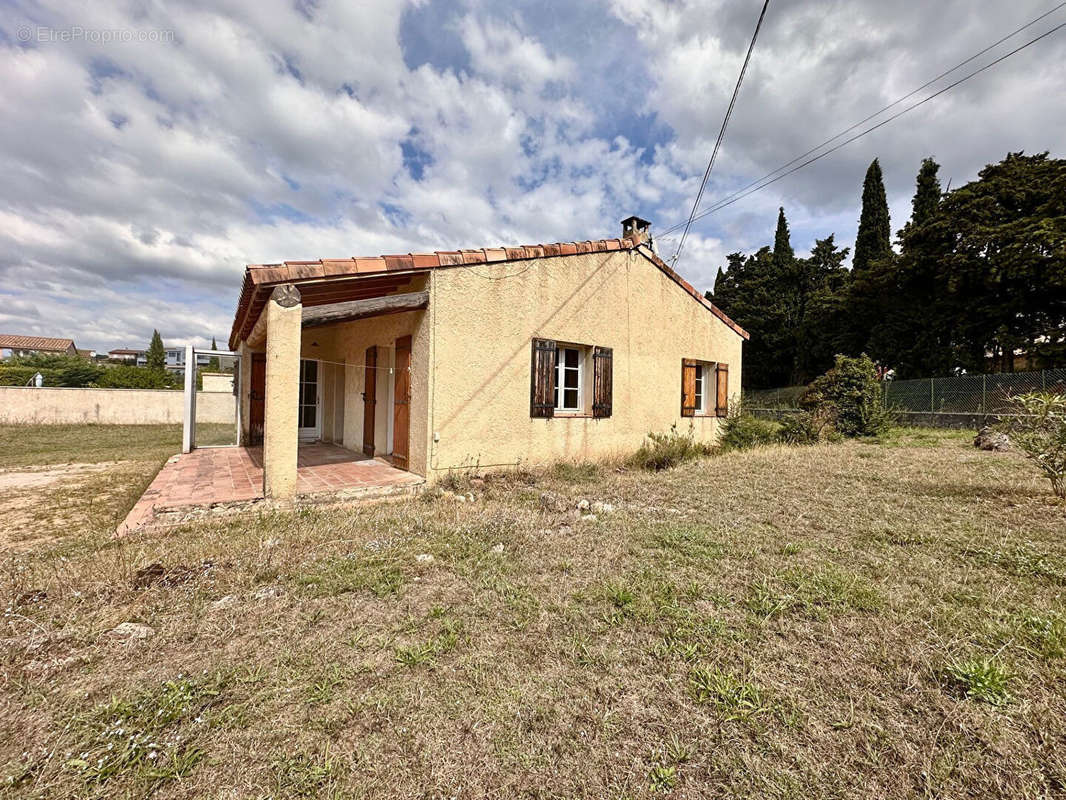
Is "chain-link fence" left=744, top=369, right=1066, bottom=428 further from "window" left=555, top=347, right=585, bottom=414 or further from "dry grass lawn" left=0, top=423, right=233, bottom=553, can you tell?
"dry grass lawn" left=0, top=423, right=233, bottom=553

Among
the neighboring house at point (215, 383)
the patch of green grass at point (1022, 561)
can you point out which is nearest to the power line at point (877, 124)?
the patch of green grass at point (1022, 561)

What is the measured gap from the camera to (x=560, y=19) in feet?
22.6

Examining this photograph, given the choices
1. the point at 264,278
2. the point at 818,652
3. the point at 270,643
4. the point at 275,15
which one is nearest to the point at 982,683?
the point at 818,652

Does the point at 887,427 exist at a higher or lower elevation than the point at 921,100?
lower

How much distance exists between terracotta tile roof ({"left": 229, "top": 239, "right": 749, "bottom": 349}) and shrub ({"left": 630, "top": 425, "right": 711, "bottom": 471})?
4.12 metres

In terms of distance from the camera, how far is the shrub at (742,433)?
11344mm

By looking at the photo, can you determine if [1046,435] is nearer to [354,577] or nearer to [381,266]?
[354,577]

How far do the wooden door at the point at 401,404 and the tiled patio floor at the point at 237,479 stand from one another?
0.91 ft

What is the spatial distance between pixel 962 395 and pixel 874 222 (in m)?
14.8

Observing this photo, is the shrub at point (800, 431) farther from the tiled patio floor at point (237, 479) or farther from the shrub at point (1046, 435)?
the tiled patio floor at point (237, 479)

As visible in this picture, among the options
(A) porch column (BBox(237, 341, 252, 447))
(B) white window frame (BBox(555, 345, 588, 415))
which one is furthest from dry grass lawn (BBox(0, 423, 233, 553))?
(B) white window frame (BBox(555, 345, 588, 415))

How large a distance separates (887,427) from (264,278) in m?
16.0

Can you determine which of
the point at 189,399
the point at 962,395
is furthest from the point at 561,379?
the point at 962,395

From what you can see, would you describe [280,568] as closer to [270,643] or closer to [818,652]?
[270,643]
